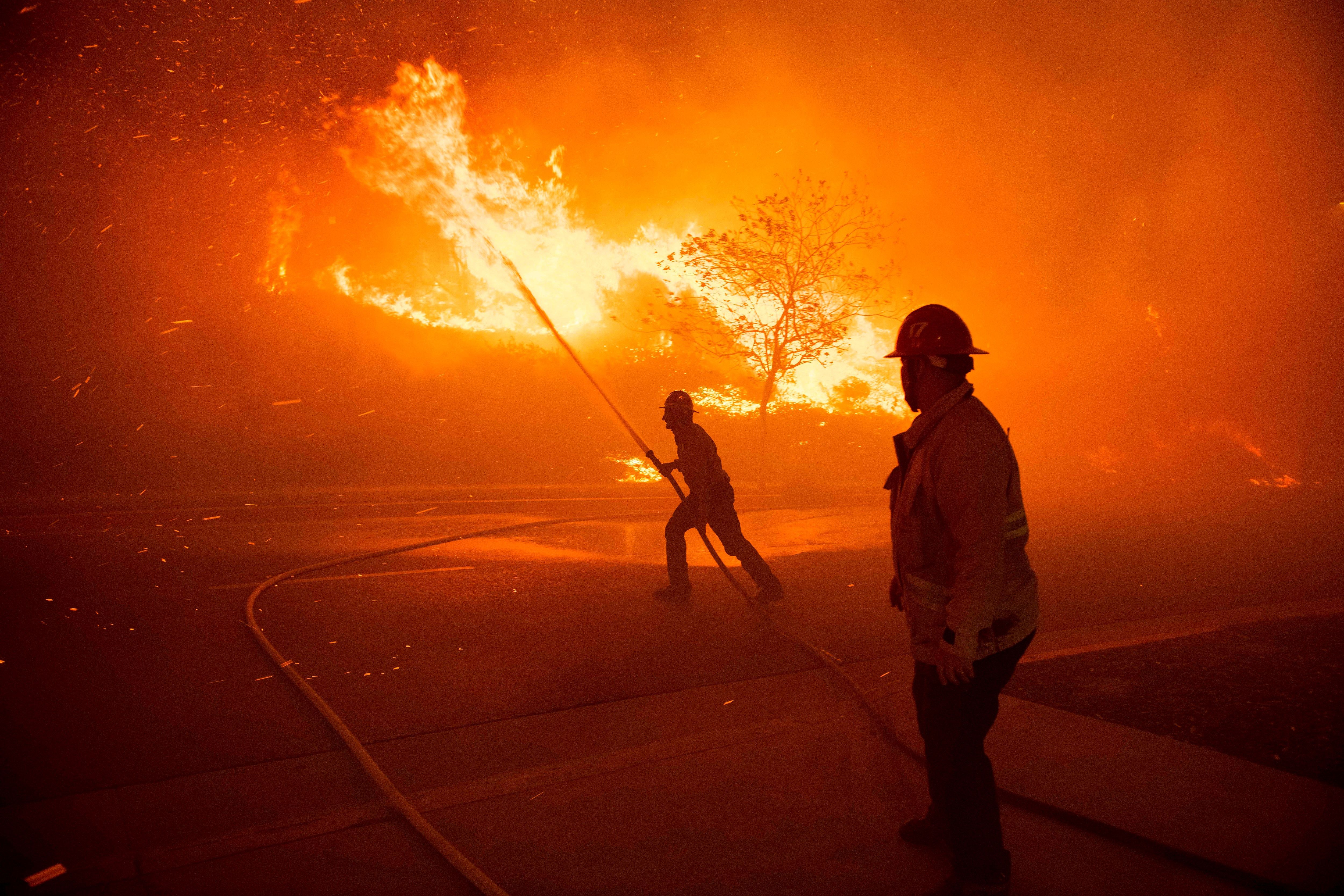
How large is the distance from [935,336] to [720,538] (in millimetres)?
4518

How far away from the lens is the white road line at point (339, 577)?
7.16m

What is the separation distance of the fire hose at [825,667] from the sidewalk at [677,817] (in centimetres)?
4

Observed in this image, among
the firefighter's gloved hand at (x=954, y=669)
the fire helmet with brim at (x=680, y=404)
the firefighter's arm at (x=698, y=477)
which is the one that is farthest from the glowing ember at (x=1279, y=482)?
the firefighter's gloved hand at (x=954, y=669)

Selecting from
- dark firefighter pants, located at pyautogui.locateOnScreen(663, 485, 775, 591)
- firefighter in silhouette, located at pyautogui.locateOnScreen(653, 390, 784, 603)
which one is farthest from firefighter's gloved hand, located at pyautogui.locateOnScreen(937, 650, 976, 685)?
dark firefighter pants, located at pyautogui.locateOnScreen(663, 485, 775, 591)

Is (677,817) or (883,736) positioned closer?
(677,817)

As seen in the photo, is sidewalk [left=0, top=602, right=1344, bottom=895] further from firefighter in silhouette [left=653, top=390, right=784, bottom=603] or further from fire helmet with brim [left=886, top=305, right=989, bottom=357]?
firefighter in silhouette [left=653, top=390, right=784, bottom=603]

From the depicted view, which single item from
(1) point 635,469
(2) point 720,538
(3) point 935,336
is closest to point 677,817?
(3) point 935,336

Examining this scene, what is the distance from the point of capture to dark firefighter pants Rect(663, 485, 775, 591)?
7.07 m

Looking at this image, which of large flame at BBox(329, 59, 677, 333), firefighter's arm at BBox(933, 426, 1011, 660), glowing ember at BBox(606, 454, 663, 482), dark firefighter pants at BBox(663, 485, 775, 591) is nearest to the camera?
firefighter's arm at BBox(933, 426, 1011, 660)

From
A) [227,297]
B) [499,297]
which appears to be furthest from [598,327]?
[227,297]

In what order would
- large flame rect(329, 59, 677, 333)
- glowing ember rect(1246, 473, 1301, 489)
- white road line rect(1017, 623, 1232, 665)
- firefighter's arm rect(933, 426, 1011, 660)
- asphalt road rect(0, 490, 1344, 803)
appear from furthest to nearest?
glowing ember rect(1246, 473, 1301, 489) < large flame rect(329, 59, 677, 333) < white road line rect(1017, 623, 1232, 665) < asphalt road rect(0, 490, 1344, 803) < firefighter's arm rect(933, 426, 1011, 660)

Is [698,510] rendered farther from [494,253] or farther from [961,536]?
[494,253]

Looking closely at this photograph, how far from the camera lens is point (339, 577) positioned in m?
7.74

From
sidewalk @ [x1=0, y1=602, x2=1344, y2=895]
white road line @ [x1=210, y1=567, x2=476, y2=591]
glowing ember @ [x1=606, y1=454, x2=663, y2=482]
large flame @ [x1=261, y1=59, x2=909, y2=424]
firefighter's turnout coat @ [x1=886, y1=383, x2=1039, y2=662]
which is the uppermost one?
large flame @ [x1=261, y1=59, x2=909, y2=424]
